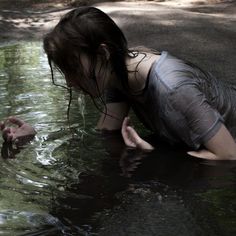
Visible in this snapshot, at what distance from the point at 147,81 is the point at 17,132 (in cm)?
92

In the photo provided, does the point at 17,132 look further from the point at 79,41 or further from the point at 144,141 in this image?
the point at 79,41

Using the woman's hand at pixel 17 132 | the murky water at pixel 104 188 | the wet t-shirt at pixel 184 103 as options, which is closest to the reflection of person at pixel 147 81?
the wet t-shirt at pixel 184 103

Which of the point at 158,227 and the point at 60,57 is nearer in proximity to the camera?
the point at 158,227

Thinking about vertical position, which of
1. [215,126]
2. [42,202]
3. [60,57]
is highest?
[60,57]

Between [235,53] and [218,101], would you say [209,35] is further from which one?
[218,101]

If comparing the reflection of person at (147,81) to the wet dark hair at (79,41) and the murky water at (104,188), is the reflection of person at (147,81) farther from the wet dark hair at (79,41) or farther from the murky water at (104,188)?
the murky water at (104,188)

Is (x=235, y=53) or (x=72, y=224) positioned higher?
(x=72, y=224)

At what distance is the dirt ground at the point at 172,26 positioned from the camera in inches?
262

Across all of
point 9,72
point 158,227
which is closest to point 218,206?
point 158,227

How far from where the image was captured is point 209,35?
309 inches

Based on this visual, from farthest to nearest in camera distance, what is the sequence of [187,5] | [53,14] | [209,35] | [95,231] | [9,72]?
[187,5] < [53,14] < [209,35] < [9,72] < [95,231]

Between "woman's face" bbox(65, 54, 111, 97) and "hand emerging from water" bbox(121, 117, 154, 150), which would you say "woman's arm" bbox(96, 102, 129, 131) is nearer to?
"hand emerging from water" bbox(121, 117, 154, 150)

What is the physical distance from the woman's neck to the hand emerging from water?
0.21m

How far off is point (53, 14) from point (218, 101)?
905cm
